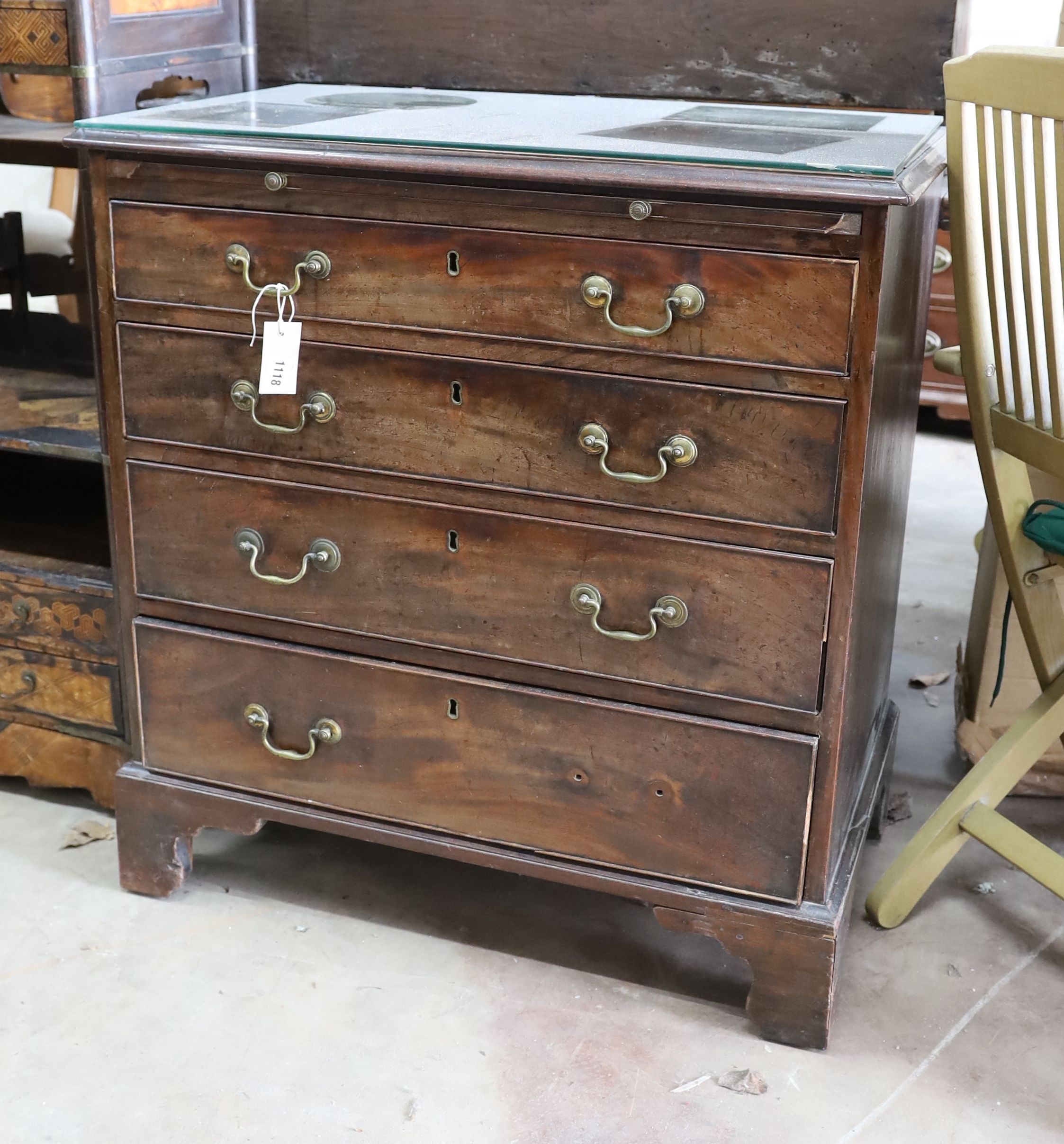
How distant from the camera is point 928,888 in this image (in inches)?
80.1

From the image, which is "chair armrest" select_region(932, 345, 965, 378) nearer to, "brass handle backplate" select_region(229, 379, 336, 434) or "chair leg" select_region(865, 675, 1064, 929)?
"chair leg" select_region(865, 675, 1064, 929)

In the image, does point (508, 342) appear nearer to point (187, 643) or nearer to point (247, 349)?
point (247, 349)

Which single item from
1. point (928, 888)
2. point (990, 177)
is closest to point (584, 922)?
point (928, 888)

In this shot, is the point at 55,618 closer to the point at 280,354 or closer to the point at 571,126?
the point at 280,354

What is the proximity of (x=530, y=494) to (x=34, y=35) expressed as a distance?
104cm

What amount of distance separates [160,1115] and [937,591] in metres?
2.13

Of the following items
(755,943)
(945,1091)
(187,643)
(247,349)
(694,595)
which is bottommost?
(945,1091)

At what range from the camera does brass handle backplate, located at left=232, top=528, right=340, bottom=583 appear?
5.74 ft

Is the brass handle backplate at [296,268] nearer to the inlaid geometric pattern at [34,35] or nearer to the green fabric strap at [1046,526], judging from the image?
the inlaid geometric pattern at [34,35]

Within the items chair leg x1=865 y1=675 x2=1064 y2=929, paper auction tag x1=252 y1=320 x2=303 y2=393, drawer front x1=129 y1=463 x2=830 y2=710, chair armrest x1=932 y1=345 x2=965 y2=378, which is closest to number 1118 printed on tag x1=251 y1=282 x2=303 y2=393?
paper auction tag x1=252 y1=320 x2=303 y2=393

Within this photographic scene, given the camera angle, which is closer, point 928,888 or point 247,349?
point 247,349

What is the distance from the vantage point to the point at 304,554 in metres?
1.77

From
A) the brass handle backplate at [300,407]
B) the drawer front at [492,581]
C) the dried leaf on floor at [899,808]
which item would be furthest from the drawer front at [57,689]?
the dried leaf on floor at [899,808]

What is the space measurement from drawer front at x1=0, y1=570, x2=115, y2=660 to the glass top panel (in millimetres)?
698
